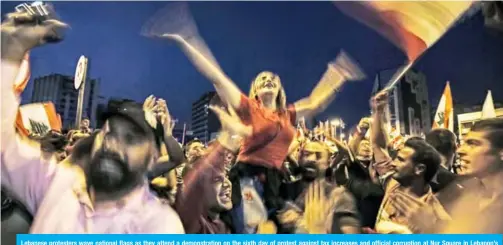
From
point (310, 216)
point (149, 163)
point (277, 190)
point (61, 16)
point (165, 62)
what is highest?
point (61, 16)

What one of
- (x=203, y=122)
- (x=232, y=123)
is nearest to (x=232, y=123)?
(x=232, y=123)

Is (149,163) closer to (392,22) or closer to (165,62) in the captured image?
(165,62)

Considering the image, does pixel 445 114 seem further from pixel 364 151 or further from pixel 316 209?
pixel 316 209

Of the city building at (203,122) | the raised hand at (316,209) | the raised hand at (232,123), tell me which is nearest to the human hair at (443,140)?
the raised hand at (316,209)

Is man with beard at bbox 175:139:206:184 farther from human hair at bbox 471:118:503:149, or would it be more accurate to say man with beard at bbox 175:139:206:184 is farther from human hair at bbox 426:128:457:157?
human hair at bbox 471:118:503:149

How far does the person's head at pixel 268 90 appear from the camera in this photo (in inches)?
72.3

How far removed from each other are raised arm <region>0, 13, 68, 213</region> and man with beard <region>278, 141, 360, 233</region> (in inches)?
34.3

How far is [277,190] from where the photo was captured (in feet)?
5.96

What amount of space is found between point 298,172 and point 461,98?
658 mm

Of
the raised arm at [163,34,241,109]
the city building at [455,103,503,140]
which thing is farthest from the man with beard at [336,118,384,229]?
the raised arm at [163,34,241,109]

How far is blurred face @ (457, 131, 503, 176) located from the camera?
5.94ft

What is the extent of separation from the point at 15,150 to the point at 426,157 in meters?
1.47

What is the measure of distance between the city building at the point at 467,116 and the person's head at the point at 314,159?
49 cm

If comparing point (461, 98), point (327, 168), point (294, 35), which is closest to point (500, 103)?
point (461, 98)
